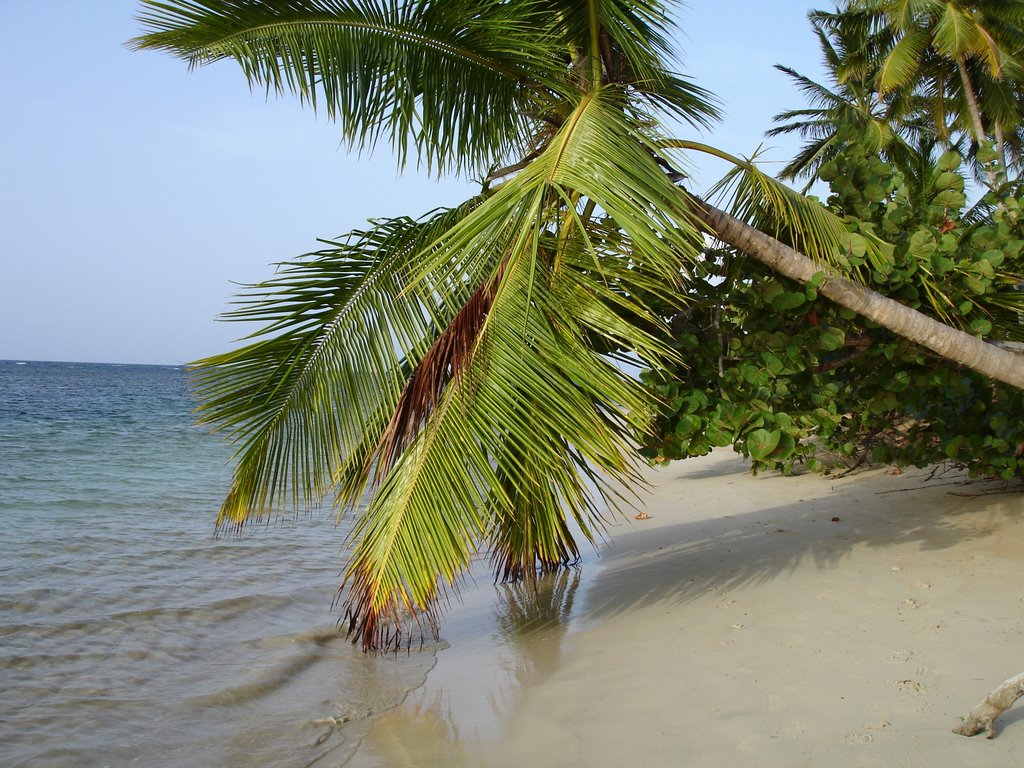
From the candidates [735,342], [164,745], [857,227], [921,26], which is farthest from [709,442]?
[921,26]

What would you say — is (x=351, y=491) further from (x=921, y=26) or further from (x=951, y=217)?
(x=921, y=26)

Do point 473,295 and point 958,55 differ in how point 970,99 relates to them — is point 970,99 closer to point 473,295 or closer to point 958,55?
point 958,55

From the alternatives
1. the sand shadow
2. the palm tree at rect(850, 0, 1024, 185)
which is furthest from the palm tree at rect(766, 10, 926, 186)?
the sand shadow

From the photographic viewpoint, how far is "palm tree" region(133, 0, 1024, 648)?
4.46 metres

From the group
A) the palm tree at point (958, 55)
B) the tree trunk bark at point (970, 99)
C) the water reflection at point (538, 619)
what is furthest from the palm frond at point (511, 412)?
the tree trunk bark at point (970, 99)

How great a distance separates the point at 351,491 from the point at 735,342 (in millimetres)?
2652

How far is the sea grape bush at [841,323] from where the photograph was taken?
5.23 metres

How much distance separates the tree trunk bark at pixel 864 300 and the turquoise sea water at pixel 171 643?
339 cm

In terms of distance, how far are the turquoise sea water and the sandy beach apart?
585mm

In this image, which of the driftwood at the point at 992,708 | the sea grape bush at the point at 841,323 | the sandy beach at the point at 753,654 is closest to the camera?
the driftwood at the point at 992,708

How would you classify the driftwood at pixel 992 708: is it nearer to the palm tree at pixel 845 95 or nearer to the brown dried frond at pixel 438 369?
the brown dried frond at pixel 438 369

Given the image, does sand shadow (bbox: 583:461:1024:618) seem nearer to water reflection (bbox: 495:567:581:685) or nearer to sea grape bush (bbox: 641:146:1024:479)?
water reflection (bbox: 495:567:581:685)

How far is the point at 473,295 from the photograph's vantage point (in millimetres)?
4777

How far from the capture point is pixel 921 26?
2170 cm
